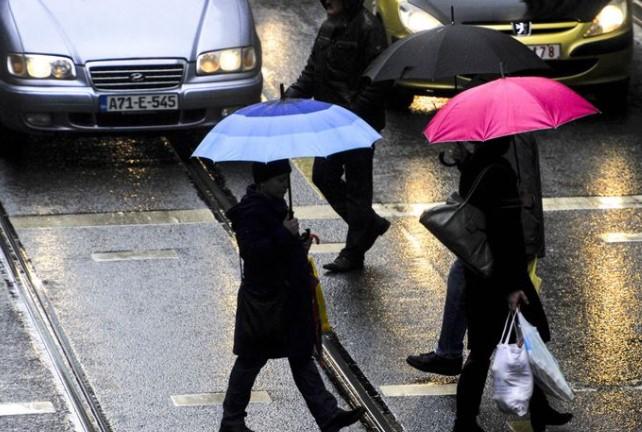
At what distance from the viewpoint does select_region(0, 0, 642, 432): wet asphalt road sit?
8.12m

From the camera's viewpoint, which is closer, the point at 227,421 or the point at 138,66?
the point at 227,421

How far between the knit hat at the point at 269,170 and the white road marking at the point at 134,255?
3.12m

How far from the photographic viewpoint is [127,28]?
1188 centimetres

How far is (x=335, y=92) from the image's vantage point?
969 cm

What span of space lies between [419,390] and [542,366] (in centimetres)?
113

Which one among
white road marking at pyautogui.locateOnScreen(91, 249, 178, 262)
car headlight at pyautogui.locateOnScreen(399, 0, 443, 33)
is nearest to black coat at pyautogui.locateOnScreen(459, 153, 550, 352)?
white road marking at pyautogui.locateOnScreen(91, 249, 178, 262)

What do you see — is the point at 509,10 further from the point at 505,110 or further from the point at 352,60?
the point at 505,110

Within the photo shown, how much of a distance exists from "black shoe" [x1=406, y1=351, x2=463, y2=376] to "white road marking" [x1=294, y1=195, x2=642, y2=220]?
282cm

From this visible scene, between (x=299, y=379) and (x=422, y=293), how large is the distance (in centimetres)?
236

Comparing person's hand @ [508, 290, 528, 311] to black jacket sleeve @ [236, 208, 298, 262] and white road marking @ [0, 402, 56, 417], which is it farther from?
white road marking @ [0, 402, 56, 417]

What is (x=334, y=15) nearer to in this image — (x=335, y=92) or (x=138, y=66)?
(x=335, y=92)

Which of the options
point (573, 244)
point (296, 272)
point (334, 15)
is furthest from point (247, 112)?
point (573, 244)

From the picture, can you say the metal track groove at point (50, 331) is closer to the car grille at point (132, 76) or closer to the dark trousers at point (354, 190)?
the car grille at point (132, 76)

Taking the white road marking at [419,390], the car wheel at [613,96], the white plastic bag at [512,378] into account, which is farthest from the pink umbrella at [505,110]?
the car wheel at [613,96]
